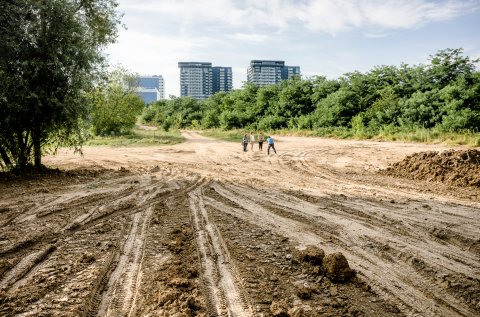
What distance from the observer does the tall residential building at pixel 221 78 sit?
175 m

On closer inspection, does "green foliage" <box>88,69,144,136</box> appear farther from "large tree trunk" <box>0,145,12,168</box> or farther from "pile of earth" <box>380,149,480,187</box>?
"pile of earth" <box>380,149,480,187</box>

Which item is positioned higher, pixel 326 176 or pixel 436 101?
pixel 436 101

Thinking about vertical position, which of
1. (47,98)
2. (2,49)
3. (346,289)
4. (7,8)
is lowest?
(346,289)

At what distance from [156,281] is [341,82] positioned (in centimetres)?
3745

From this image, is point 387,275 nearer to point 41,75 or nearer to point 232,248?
point 232,248

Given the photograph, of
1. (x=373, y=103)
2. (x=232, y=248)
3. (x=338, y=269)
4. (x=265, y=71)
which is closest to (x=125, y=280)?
(x=232, y=248)

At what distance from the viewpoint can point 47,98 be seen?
35.8ft

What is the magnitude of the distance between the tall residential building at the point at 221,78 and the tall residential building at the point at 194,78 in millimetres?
5099

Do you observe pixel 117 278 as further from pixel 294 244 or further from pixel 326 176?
pixel 326 176

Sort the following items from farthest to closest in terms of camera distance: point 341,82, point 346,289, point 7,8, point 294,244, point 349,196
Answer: point 341,82 → point 7,8 → point 349,196 → point 294,244 → point 346,289

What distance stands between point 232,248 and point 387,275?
240 centimetres

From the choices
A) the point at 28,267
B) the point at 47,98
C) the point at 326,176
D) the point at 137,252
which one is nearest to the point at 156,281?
the point at 137,252

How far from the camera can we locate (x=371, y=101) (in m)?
33.6

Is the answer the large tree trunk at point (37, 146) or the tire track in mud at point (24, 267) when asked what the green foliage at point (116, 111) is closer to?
the large tree trunk at point (37, 146)
